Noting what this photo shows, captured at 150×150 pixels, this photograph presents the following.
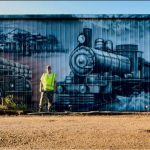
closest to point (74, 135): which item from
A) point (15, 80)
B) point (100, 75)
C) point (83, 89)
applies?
point (83, 89)

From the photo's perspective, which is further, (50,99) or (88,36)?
(88,36)

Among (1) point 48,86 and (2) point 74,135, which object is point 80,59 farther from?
(2) point 74,135

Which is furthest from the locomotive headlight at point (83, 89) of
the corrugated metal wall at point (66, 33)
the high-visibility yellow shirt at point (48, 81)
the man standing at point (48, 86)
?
the high-visibility yellow shirt at point (48, 81)

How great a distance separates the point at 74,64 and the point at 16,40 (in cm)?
244

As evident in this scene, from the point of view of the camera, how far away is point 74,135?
12773mm

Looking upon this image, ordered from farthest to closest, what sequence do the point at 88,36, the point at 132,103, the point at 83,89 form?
the point at 88,36 < the point at 83,89 < the point at 132,103

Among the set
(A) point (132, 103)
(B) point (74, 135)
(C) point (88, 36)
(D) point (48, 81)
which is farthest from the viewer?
(C) point (88, 36)

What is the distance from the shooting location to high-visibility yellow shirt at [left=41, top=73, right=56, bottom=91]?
2122cm

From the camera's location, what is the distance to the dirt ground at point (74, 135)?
38.2 ft

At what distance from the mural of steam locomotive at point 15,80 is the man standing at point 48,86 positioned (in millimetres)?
859

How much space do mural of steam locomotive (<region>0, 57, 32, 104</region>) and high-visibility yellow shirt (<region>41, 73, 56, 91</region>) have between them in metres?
1.00

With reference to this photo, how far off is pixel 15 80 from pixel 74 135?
9.86m

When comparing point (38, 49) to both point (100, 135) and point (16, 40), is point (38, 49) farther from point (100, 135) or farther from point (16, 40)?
point (100, 135)

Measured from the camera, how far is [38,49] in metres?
22.3
